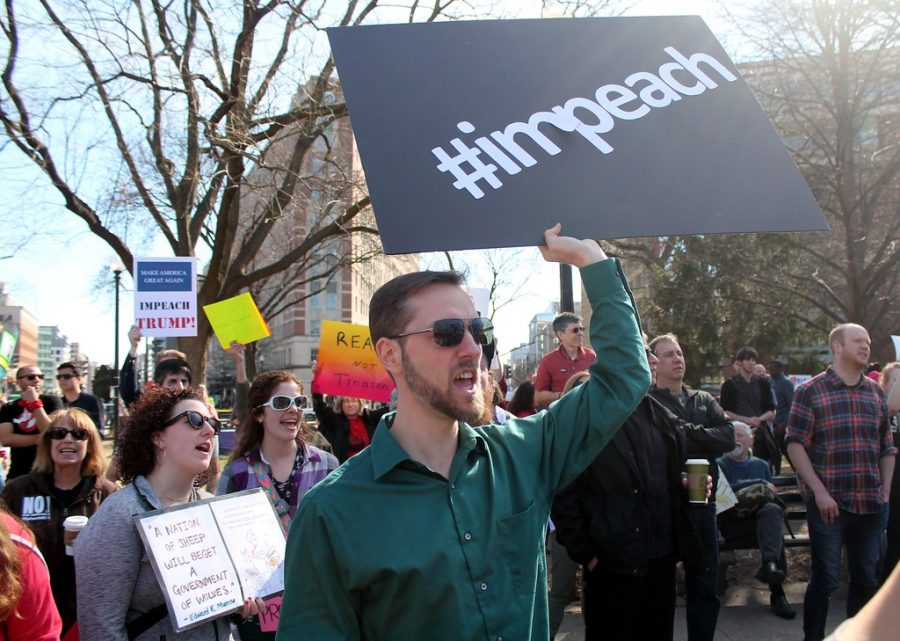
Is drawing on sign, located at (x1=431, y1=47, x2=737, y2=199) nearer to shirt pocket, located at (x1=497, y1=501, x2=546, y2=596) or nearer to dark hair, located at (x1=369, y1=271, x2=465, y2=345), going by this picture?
dark hair, located at (x1=369, y1=271, x2=465, y2=345)

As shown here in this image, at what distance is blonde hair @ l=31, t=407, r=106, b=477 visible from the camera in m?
4.02

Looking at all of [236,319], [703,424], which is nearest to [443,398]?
[703,424]

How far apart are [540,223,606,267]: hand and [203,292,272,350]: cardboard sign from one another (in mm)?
6393

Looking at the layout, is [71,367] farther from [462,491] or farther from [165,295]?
[462,491]

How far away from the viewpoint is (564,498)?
4.35 m

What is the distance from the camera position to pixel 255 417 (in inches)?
168

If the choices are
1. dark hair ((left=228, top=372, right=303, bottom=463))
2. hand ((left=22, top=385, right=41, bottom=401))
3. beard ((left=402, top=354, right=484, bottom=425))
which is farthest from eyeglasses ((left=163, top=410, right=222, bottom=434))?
hand ((left=22, top=385, right=41, bottom=401))

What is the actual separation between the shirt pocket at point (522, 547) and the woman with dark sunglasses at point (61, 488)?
8.27 feet

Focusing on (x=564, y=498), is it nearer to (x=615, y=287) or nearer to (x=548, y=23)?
(x=615, y=287)

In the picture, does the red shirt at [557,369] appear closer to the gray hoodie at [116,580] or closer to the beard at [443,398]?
the gray hoodie at [116,580]

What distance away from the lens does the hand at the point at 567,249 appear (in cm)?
215

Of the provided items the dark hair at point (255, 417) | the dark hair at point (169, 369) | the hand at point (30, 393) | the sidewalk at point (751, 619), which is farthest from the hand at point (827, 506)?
the hand at point (30, 393)

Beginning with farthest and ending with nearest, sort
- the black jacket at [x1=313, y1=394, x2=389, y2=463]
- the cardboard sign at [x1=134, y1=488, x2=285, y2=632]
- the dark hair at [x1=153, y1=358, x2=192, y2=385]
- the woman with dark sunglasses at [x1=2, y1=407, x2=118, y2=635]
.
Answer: the black jacket at [x1=313, y1=394, x2=389, y2=463]
the dark hair at [x1=153, y1=358, x2=192, y2=385]
the woman with dark sunglasses at [x1=2, y1=407, x2=118, y2=635]
the cardboard sign at [x1=134, y1=488, x2=285, y2=632]

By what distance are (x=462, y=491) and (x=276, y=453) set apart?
2385mm
